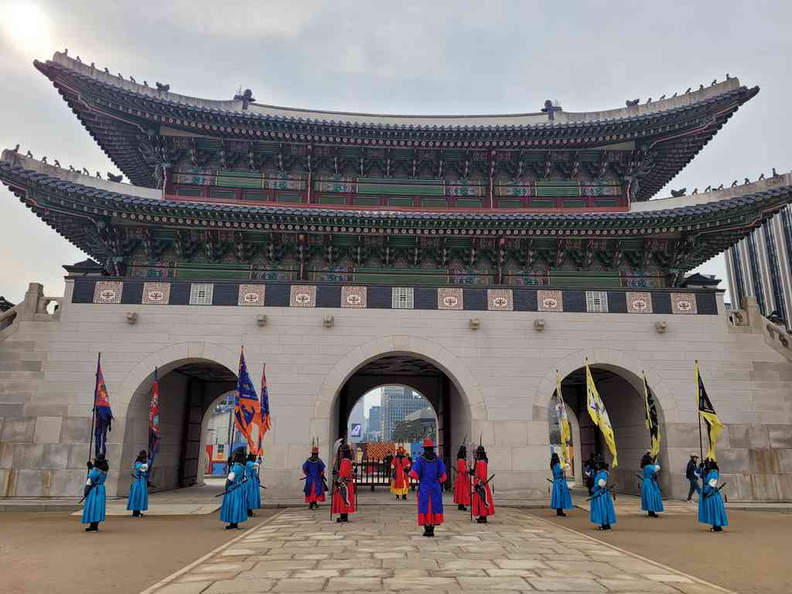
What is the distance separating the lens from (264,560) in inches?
286

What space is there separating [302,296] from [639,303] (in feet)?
33.8

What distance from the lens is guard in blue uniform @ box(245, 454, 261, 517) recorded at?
38.2 ft

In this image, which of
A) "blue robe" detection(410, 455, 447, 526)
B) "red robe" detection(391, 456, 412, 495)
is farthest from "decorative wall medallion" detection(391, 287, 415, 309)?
"blue robe" detection(410, 455, 447, 526)

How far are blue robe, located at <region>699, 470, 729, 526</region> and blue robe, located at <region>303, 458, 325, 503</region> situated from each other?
28.0ft

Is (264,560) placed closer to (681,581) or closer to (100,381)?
(681,581)

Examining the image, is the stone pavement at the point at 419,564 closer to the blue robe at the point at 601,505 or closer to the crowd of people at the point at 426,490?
the crowd of people at the point at 426,490

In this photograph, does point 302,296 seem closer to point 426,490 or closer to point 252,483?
point 252,483

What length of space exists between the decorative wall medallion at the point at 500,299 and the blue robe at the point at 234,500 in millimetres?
8775

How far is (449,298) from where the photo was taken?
1630 cm

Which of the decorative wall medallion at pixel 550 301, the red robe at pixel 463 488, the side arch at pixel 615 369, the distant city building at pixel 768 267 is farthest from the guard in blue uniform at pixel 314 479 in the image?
the distant city building at pixel 768 267

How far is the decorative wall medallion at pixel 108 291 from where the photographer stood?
51.6ft

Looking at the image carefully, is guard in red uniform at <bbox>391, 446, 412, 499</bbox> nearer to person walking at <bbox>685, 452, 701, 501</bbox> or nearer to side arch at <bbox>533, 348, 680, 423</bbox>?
side arch at <bbox>533, 348, 680, 423</bbox>

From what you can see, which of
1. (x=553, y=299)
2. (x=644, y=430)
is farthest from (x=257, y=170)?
(x=644, y=430)

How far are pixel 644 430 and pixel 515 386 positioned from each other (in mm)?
4662
